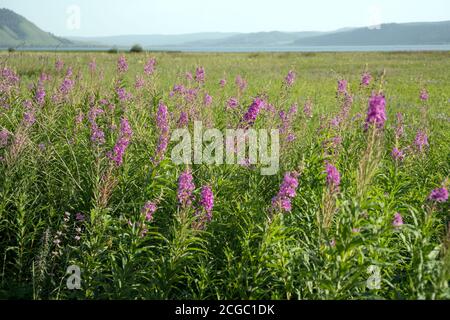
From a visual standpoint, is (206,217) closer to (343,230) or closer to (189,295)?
(189,295)

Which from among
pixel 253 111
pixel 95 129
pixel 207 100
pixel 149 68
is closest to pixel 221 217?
pixel 253 111

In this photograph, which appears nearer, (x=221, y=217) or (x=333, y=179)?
(x=333, y=179)

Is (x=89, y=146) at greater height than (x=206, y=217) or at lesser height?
greater

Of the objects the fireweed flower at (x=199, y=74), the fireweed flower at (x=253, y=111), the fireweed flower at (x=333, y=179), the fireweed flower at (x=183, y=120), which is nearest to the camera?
the fireweed flower at (x=333, y=179)

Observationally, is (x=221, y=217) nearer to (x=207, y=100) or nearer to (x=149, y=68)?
(x=207, y=100)

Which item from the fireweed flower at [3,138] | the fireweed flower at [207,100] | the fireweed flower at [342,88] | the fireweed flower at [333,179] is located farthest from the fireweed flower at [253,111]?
the fireweed flower at [3,138]

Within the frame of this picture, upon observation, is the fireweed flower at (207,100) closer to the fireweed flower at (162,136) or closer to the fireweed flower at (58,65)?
the fireweed flower at (162,136)

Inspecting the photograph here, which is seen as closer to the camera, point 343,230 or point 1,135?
point 343,230

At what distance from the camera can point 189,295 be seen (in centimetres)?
368

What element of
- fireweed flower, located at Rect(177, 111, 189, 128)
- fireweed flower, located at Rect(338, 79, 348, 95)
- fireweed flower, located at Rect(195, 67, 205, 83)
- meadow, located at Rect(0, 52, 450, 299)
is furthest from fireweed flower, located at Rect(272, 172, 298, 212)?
fireweed flower, located at Rect(195, 67, 205, 83)

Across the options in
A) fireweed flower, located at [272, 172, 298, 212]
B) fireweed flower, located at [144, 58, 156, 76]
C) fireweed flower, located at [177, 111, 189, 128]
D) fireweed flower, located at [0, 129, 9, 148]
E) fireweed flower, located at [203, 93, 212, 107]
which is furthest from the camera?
fireweed flower, located at [144, 58, 156, 76]

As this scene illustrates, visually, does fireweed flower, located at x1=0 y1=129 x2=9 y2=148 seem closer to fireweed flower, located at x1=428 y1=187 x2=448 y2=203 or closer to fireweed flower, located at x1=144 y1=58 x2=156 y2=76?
fireweed flower, located at x1=144 y1=58 x2=156 y2=76
